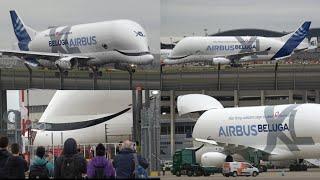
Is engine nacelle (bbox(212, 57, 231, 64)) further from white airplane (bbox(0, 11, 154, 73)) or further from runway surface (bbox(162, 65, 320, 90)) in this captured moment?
white airplane (bbox(0, 11, 154, 73))

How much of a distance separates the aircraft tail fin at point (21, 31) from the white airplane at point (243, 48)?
17250 mm

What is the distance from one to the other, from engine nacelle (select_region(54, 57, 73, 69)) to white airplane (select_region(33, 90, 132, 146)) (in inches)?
48.4

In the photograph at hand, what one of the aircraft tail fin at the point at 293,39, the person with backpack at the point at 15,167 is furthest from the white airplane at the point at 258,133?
the person with backpack at the point at 15,167

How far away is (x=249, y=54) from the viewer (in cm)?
5709

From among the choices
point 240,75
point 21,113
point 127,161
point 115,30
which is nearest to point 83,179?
point 127,161

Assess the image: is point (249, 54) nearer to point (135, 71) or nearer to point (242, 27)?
point (242, 27)

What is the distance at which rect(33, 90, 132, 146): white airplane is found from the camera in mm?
37000

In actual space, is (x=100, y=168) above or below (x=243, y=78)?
below

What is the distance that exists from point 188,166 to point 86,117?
41.1 feet

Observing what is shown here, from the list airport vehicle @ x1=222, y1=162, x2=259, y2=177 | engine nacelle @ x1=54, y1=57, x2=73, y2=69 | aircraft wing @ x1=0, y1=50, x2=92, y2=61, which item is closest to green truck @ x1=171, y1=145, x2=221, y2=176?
airport vehicle @ x1=222, y1=162, x2=259, y2=177

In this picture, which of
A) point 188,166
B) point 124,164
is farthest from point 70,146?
point 188,166

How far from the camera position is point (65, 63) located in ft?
122

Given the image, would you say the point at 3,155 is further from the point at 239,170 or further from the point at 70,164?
the point at 239,170

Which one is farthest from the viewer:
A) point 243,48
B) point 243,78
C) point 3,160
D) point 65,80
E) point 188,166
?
point 243,48
